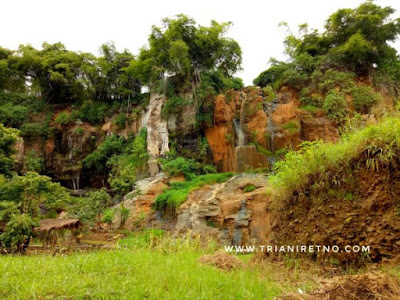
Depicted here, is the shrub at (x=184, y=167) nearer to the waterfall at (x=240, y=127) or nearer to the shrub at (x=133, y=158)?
the shrub at (x=133, y=158)

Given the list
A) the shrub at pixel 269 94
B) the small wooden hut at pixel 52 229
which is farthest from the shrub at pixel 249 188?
the shrub at pixel 269 94

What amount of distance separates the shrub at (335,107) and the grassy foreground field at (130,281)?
51.6 ft

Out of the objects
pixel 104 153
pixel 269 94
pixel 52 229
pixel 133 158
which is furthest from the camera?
pixel 104 153

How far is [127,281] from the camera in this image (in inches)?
119

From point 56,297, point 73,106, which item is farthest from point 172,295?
point 73,106

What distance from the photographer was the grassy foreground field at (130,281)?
274 centimetres

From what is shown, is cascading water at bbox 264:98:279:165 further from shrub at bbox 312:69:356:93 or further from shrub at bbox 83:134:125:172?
shrub at bbox 83:134:125:172

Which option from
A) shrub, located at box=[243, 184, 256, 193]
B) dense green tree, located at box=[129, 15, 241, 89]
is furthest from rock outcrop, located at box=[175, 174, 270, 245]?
dense green tree, located at box=[129, 15, 241, 89]

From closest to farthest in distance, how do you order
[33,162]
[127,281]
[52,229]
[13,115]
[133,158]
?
1. [127,281]
2. [52,229]
3. [133,158]
4. [33,162]
5. [13,115]

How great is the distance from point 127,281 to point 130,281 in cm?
7

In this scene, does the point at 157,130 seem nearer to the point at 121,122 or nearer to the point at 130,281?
the point at 121,122

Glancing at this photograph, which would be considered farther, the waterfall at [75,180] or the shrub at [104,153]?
the waterfall at [75,180]

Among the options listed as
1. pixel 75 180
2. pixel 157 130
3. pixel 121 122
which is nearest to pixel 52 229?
pixel 157 130

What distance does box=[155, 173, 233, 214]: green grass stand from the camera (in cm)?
1409
